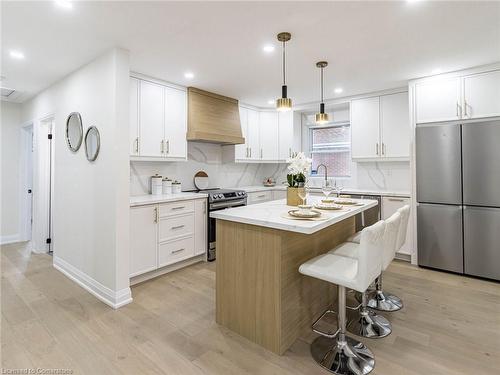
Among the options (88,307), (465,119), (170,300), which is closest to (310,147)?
(465,119)

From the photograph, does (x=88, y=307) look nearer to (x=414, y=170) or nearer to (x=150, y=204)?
(x=150, y=204)

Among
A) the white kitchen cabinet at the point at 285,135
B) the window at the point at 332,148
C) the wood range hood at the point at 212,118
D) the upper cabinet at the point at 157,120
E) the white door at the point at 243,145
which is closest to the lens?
the upper cabinet at the point at 157,120

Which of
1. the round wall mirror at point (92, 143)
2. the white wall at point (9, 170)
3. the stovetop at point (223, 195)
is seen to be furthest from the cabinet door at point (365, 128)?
the white wall at point (9, 170)

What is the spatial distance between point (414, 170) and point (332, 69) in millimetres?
1731

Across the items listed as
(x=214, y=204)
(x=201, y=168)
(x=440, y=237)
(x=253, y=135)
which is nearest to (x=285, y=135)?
(x=253, y=135)

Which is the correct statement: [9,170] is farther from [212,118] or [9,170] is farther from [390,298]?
[390,298]

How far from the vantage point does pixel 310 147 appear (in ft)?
18.2

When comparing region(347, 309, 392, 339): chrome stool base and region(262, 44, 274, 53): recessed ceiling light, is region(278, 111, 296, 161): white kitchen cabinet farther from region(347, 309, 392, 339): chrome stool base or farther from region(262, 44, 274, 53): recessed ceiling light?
region(347, 309, 392, 339): chrome stool base

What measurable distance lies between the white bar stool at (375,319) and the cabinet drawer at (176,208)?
6.83ft

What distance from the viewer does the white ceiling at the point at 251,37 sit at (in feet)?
6.74

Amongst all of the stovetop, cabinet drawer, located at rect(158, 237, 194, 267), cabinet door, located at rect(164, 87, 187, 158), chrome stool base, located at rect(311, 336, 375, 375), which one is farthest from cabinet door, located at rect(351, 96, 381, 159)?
chrome stool base, located at rect(311, 336, 375, 375)

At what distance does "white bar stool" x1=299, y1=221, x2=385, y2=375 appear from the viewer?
1.68 meters

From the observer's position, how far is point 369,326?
2227 millimetres

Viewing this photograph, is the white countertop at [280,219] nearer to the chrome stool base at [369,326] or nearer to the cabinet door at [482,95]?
the chrome stool base at [369,326]
